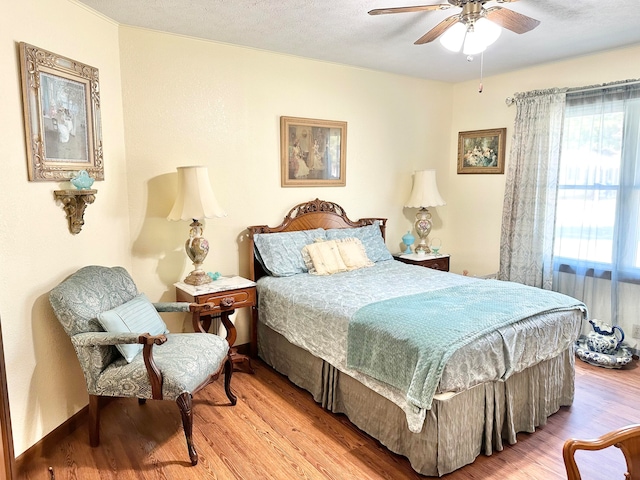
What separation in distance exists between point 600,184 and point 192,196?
3401mm

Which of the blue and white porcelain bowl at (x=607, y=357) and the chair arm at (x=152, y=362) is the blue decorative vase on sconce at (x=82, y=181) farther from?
the blue and white porcelain bowl at (x=607, y=357)

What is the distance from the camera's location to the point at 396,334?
89.0 inches

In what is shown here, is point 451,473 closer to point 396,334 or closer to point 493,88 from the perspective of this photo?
point 396,334

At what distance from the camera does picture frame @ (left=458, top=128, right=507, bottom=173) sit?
4512mm

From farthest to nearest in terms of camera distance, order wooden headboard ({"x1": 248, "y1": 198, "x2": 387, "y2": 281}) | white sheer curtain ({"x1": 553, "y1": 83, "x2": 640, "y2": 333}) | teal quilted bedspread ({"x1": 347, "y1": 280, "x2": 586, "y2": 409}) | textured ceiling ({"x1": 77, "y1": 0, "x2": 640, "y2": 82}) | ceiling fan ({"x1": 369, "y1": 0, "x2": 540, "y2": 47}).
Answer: wooden headboard ({"x1": 248, "y1": 198, "x2": 387, "y2": 281}) → white sheer curtain ({"x1": 553, "y1": 83, "x2": 640, "y2": 333}) → textured ceiling ({"x1": 77, "y1": 0, "x2": 640, "y2": 82}) → ceiling fan ({"x1": 369, "y1": 0, "x2": 540, "y2": 47}) → teal quilted bedspread ({"x1": 347, "y1": 280, "x2": 586, "y2": 409})

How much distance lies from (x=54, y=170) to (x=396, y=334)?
2108 millimetres

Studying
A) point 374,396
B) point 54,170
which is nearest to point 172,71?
point 54,170

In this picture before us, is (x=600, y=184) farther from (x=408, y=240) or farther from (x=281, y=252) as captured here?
(x=281, y=252)

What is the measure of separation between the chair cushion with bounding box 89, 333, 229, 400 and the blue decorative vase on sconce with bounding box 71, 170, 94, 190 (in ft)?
3.37

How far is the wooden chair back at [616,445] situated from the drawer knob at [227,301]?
8.13 ft

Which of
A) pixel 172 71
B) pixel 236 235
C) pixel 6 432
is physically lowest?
pixel 6 432

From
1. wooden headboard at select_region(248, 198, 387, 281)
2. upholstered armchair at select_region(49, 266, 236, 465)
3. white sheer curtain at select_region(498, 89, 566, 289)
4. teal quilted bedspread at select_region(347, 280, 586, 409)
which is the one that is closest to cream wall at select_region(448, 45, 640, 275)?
white sheer curtain at select_region(498, 89, 566, 289)

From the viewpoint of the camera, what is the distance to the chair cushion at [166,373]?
2225mm

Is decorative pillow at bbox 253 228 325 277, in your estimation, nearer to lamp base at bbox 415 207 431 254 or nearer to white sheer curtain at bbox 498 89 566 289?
lamp base at bbox 415 207 431 254
